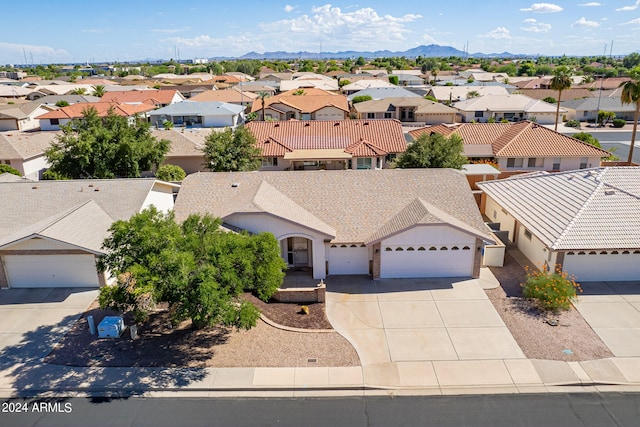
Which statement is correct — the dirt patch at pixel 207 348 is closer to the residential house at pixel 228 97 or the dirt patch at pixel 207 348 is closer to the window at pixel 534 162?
the window at pixel 534 162

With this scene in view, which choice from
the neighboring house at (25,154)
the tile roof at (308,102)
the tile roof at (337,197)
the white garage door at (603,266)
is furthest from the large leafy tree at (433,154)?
the tile roof at (308,102)

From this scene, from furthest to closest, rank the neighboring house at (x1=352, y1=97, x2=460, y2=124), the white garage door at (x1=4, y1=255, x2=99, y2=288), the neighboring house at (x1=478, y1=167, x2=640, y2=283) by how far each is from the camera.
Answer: the neighboring house at (x1=352, y1=97, x2=460, y2=124) → the white garage door at (x1=4, y1=255, x2=99, y2=288) → the neighboring house at (x1=478, y1=167, x2=640, y2=283)

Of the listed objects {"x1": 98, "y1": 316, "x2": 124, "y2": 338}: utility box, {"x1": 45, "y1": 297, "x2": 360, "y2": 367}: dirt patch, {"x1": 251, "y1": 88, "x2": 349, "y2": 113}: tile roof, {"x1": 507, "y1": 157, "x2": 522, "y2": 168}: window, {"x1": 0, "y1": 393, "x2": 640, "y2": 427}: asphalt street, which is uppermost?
{"x1": 251, "y1": 88, "x2": 349, "y2": 113}: tile roof

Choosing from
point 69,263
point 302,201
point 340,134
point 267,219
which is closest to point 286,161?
point 340,134

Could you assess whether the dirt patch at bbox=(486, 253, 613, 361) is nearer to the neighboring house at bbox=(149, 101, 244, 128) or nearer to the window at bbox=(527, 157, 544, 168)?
the window at bbox=(527, 157, 544, 168)

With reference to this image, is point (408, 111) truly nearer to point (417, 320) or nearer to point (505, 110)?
point (505, 110)

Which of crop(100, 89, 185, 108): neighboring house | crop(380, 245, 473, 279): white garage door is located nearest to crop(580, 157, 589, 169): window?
crop(380, 245, 473, 279): white garage door

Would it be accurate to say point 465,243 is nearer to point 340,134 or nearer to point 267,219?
point 267,219

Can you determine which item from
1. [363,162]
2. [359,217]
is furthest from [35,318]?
[363,162]
